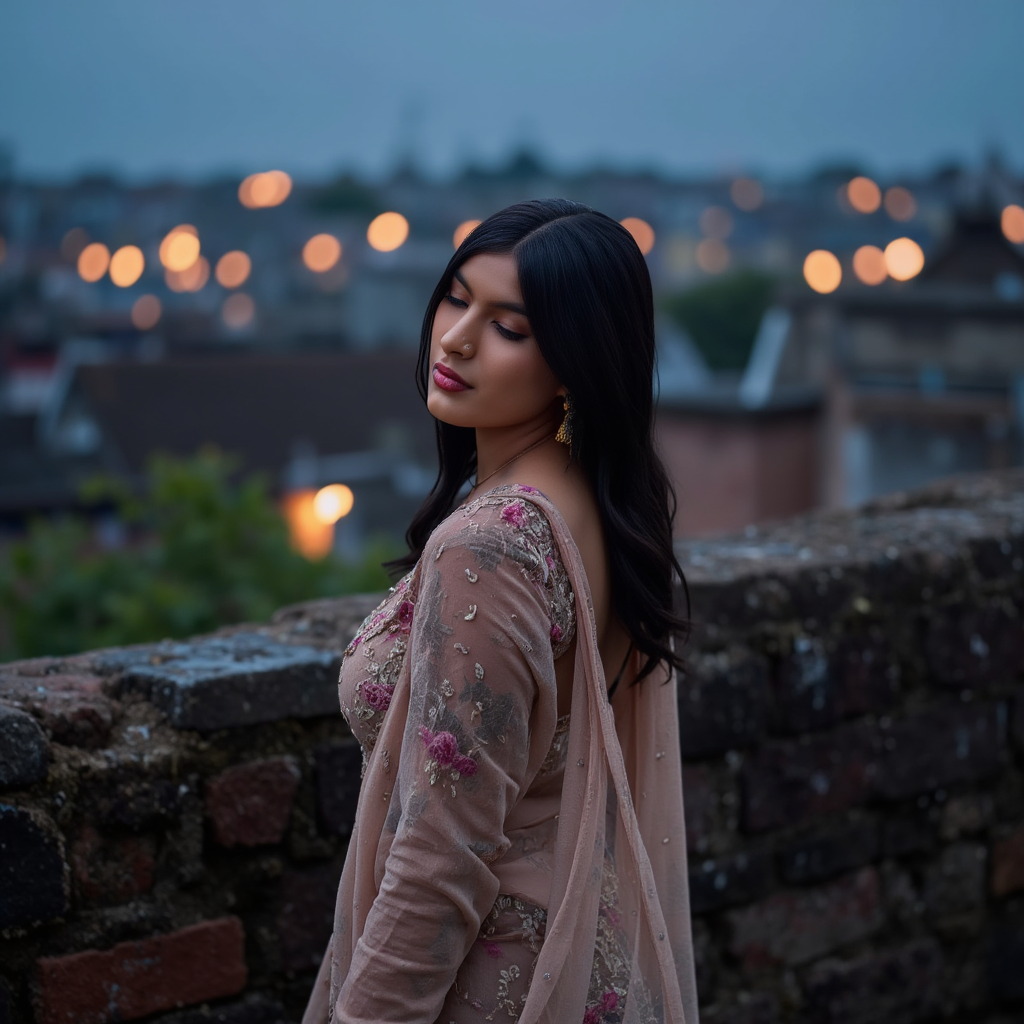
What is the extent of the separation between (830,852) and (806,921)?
139 mm

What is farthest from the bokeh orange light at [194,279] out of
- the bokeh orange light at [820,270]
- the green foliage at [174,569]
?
the green foliage at [174,569]

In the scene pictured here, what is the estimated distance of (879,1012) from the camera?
241 cm

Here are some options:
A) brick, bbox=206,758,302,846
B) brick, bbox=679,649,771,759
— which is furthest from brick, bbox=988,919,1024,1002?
brick, bbox=206,758,302,846

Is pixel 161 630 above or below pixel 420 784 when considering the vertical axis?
below

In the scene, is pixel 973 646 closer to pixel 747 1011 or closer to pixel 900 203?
pixel 747 1011

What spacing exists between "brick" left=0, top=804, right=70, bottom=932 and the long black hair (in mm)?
812

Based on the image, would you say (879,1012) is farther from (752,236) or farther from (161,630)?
(752,236)

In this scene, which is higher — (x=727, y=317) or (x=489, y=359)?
(x=489, y=359)

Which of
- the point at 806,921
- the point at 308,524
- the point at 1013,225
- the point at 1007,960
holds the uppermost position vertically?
the point at 1013,225

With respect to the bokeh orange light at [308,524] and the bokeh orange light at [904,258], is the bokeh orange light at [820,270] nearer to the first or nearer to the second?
the bokeh orange light at [904,258]

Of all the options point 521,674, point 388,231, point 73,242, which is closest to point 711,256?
point 73,242

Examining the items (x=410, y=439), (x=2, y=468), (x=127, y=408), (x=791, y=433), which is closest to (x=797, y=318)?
(x=791, y=433)

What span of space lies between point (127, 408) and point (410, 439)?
220 inches

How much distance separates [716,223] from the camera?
6147 centimetres
